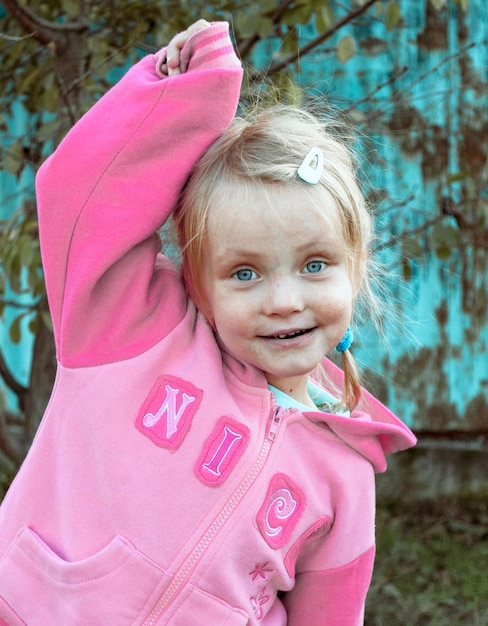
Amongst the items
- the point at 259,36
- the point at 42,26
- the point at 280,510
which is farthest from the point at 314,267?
the point at 42,26

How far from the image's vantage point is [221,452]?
1556 millimetres

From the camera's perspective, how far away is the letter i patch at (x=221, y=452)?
5.07 feet

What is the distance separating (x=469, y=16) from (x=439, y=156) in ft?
1.88

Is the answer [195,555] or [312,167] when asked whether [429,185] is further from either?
[195,555]

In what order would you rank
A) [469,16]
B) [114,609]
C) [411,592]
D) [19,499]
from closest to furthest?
[114,609] < [19,499] < [411,592] < [469,16]

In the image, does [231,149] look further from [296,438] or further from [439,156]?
[439,156]

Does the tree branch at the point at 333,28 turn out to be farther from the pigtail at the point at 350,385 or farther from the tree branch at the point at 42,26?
the pigtail at the point at 350,385

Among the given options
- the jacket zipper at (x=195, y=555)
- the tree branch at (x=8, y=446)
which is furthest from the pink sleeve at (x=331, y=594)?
the tree branch at (x=8, y=446)

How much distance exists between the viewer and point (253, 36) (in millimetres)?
2645

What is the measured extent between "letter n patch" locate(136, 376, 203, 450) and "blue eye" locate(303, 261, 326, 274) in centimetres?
27

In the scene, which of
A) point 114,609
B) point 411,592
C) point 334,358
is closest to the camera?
point 114,609

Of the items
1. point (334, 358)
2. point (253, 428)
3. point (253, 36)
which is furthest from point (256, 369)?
point (253, 36)

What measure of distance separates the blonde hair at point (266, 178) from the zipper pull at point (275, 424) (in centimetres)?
21

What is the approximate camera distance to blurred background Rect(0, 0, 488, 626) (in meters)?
3.12
